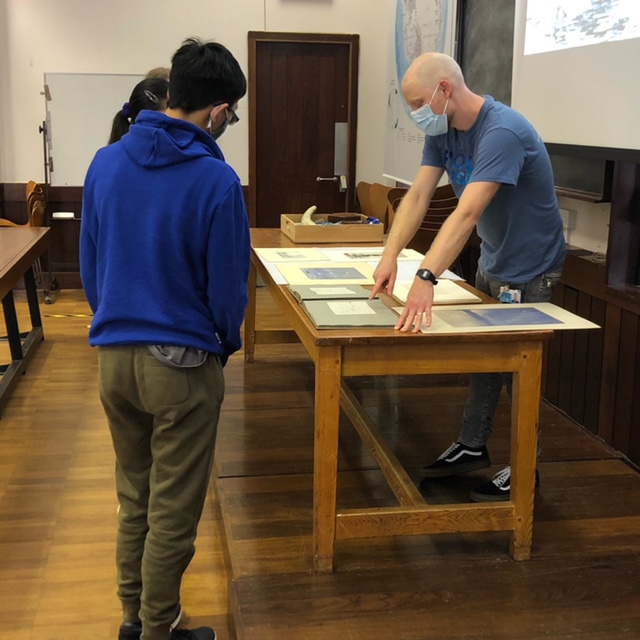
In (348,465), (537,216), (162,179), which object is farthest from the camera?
(348,465)

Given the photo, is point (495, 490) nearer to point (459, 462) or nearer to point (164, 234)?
point (459, 462)

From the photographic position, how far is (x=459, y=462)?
285cm

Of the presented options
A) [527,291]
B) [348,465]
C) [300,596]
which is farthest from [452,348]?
[348,465]

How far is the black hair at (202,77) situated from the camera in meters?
1.85

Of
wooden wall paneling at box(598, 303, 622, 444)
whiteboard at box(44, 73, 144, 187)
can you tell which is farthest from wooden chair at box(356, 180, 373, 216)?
wooden wall paneling at box(598, 303, 622, 444)

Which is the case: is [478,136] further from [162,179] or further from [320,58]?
[320,58]

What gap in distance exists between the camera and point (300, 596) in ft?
7.09

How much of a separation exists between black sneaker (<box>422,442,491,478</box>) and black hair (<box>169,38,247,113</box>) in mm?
1501

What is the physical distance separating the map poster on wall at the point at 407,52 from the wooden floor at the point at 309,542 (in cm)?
218

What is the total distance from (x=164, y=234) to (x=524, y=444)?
114 cm

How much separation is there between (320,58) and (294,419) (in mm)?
4439

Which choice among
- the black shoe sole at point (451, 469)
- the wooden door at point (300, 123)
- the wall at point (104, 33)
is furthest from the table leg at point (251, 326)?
the wall at point (104, 33)

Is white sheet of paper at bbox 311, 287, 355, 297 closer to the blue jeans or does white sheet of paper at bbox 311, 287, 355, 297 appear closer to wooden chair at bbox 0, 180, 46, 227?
the blue jeans

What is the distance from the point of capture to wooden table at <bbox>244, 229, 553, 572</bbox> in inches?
85.1
